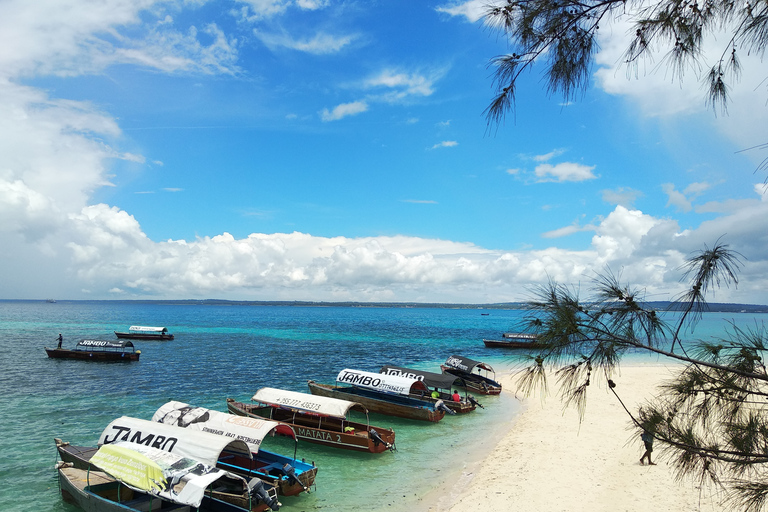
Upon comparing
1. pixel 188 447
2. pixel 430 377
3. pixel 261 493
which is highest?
pixel 188 447

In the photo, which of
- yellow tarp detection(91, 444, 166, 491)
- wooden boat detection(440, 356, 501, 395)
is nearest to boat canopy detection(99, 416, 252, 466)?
yellow tarp detection(91, 444, 166, 491)

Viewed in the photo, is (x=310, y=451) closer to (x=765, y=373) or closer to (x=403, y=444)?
(x=403, y=444)

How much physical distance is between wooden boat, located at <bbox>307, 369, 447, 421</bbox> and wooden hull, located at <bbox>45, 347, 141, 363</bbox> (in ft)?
94.2

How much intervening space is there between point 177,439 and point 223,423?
87.8 inches

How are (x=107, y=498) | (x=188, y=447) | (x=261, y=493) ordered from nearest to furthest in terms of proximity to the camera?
(x=261, y=493), (x=107, y=498), (x=188, y=447)

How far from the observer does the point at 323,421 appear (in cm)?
2361

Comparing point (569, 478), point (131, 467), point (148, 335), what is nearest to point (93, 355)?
point (148, 335)

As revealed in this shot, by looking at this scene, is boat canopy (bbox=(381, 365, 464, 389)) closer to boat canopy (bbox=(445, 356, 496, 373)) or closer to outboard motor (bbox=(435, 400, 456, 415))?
outboard motor (bbox=(435, 400, 456, 415))

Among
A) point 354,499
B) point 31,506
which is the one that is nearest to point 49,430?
point 31,506

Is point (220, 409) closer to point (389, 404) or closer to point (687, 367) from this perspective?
point (389, 404)

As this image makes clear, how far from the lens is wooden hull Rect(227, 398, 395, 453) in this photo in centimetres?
2120

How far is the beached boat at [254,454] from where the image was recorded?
15.9 metres

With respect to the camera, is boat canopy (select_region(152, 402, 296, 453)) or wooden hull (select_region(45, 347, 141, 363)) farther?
wooden hull (select_region(45, 347, 141, 363))

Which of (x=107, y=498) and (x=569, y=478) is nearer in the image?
(x=107, y=498)
